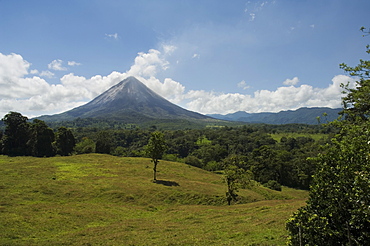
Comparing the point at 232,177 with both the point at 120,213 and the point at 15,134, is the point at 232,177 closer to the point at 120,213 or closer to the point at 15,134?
the point at 120,213

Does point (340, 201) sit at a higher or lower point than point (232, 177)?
higher

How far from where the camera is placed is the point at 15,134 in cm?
7981

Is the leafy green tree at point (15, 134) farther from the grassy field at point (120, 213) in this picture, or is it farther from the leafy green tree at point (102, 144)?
the grassy field at point (120, 213)

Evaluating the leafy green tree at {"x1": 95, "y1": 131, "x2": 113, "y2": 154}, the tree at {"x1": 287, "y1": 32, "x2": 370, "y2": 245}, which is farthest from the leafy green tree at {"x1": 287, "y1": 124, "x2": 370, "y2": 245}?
the leafy green tree at {"x1": 95, "y1": 131, "x2": 113, "y2": 154}

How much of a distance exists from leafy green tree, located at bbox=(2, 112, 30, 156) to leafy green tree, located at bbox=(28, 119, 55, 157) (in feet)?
8.94

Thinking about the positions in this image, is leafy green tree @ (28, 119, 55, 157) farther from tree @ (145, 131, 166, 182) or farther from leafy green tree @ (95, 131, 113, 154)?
tree @ (145, 131, 166, 182)

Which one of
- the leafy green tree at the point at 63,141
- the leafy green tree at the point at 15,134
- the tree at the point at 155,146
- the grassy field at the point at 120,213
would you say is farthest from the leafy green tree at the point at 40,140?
the tree at the point at 155,146

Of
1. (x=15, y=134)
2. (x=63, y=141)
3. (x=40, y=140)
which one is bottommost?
(x=63, y=141)

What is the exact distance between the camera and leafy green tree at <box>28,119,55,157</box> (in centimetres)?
8006

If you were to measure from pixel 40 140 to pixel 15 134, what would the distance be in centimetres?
908

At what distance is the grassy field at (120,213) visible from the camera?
18203mm

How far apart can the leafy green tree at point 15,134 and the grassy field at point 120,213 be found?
37.9 meters

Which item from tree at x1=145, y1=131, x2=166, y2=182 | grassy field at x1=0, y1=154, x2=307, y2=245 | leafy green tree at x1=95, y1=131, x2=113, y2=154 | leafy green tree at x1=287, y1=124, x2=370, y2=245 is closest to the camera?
leafy green tree at x1=287, y1=124, x2=370, y2=245

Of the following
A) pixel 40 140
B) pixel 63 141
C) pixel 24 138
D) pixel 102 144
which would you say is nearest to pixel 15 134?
pixel 24 138
